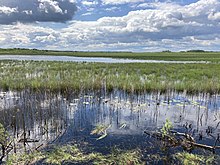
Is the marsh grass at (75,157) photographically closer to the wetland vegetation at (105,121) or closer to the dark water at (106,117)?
the wetland vegetation at (105,121)

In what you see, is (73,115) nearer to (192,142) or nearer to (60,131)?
(60,131)

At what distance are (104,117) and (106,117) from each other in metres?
0.10

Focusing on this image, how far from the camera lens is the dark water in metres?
9.88

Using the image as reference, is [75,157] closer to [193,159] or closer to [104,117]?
[193,159]

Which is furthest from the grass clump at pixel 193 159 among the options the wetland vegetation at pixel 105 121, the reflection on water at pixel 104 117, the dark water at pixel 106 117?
the reflection on water at pixel 104 117

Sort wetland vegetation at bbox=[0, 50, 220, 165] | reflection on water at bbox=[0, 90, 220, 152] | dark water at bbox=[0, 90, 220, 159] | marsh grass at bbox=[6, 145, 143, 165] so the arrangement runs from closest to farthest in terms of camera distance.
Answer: marsh grass at bbox=[6, 145, 143, 165]
wetland vegetation at bbox=[0, 50, 220, 165]
dark water at bbox=[0, 90, 220, 159]
reflection on water at bbox=[0, 90, 220, 152]

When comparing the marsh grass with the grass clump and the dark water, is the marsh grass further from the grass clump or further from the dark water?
the grass clump

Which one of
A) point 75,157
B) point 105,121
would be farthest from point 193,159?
point 105,121

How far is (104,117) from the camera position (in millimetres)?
12492

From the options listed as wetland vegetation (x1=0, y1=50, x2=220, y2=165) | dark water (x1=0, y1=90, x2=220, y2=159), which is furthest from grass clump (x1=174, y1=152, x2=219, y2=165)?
dark water (x1=0, y1=90, x2=220, y2=159)

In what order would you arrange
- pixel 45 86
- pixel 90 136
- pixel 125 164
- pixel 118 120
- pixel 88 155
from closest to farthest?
pixel 125 164 → pixel 88 155 → pixel 90 136 → pixel 118 120 → pixel 45 86

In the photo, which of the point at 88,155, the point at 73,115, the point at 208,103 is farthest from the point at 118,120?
the point at 208,103

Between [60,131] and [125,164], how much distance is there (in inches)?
152

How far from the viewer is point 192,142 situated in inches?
335
